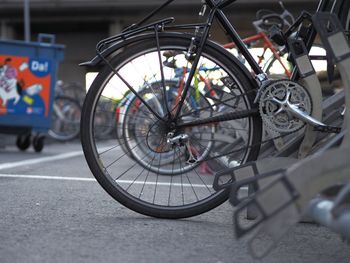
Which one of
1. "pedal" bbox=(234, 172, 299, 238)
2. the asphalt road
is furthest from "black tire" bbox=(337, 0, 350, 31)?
"pedal" bbox=(234, 172, 299, 238)

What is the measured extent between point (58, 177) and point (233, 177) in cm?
240

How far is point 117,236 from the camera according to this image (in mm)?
2449

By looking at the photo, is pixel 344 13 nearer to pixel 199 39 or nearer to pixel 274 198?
pixel 199 39

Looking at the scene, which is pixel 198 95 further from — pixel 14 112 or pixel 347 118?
pixel 14 112

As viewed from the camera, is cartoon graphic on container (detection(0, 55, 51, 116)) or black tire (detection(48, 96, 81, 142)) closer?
cartoon graphic on container (detection(0, 55, 51, 116))

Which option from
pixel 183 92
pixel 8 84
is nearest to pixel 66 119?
pixel 8 84

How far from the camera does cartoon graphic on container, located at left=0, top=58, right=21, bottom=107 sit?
268 inches

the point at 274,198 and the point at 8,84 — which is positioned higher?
the point at 8,84

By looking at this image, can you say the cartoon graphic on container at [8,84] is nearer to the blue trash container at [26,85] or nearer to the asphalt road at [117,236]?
the blue trash container at [26,85]

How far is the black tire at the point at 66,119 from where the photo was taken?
34.4 feet

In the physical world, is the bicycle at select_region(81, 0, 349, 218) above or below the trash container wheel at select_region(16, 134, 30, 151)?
above

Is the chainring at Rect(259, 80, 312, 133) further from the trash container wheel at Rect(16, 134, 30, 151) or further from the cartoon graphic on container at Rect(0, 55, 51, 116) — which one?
the trash container wheel at Rect(16, 134, 30, 151)

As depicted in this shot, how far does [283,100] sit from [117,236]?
0.96 metres

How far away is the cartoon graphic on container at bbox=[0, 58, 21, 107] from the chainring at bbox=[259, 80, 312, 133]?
4999 millimetres
